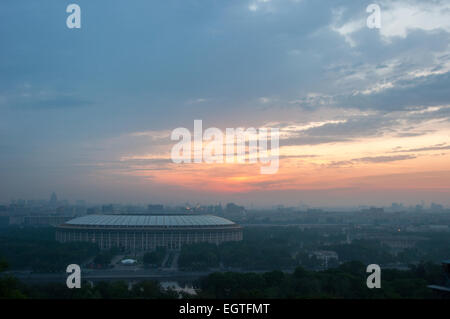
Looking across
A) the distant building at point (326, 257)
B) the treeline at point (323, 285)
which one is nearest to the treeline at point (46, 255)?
the treeline at point (323, 285)

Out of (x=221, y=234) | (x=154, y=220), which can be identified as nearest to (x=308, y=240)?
(x=221, y=234)

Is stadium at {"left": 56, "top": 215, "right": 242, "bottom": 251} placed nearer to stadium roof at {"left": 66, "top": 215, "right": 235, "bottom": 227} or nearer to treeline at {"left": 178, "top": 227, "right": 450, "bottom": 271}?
stadium roof at {"left": 66, "top": 215, "right": 235, "bottom": 227}

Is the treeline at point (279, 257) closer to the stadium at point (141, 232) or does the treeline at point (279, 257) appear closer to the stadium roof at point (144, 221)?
the stadium at point (141, 232)

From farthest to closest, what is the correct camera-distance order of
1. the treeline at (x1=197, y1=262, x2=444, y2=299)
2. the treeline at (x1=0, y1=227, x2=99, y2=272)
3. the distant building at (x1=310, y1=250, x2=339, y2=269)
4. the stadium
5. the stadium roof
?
the stadium roof, the stadium, the distant building at (x1=310, y1=250, x2=339, y2=269), the treeline at (x1=0, y1=227, x2=99, y2=272), the treeline at (x1=197, y1=262, x2=444, y2=299)

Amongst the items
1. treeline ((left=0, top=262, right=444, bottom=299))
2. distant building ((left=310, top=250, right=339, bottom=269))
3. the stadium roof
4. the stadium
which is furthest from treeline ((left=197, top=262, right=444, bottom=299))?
the stadium roof

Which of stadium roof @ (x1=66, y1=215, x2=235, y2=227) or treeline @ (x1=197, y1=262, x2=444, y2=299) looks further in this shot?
stadium roof @ (x1=66, y1=215, x2=235, y2=227)

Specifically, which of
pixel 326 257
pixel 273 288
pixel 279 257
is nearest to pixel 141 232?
pixel 279 257

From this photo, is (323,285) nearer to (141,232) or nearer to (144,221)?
(141,232)
